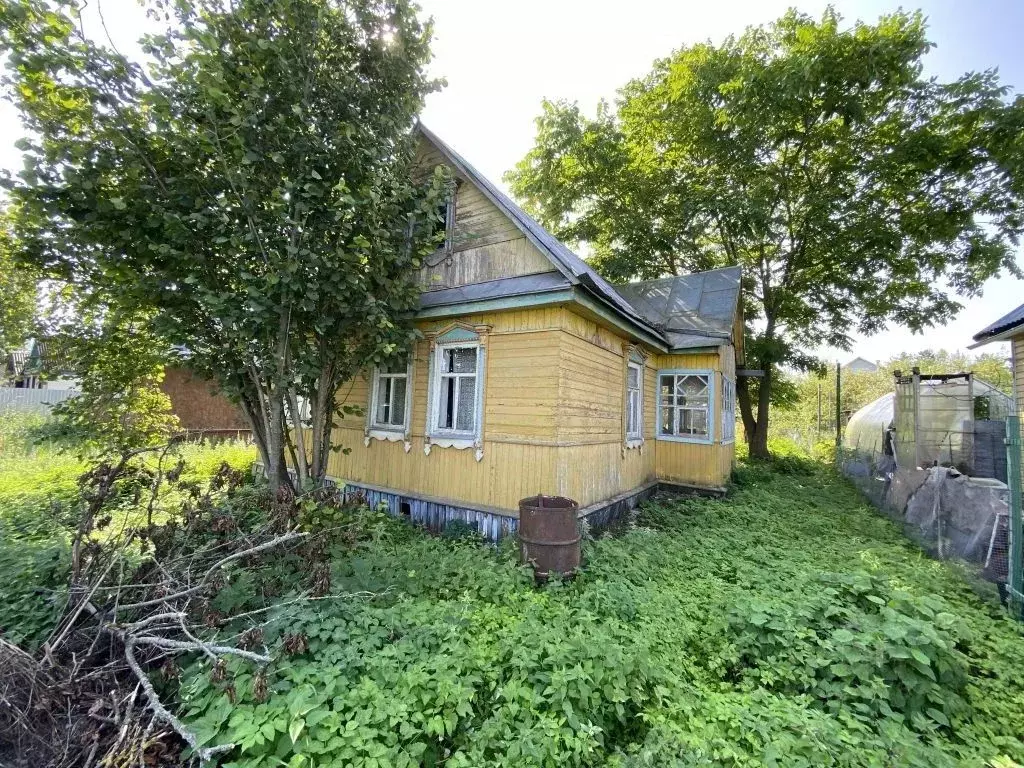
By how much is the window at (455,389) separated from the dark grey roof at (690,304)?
5128 mm

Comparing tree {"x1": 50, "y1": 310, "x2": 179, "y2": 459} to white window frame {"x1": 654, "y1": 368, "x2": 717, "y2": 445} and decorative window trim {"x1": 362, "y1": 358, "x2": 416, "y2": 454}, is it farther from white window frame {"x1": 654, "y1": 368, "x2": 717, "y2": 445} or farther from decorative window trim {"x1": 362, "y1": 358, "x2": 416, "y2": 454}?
white window frame {"x1": 654, "y1": 368, "x2": 717, "y2": 445}

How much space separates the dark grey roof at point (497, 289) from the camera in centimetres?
576

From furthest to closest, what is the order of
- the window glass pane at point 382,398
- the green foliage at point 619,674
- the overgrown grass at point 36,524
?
the window glass pane at point 382,398 < the overgrown grass at point 36,524 < the green foliage at point 619,674

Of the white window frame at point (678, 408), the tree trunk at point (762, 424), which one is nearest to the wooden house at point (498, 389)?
the white window frame at point (678, 408)

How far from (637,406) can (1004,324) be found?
256 inches

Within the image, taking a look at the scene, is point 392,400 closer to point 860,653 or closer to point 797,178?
point 860,653

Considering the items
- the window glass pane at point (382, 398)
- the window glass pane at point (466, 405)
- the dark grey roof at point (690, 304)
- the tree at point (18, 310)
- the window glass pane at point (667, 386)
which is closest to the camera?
the tree at point (18, 310)

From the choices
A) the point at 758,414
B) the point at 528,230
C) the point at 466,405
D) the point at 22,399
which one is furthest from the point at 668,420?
the point at 22,399

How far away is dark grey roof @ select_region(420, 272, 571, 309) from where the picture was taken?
5755mm

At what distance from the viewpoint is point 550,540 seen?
4.73m

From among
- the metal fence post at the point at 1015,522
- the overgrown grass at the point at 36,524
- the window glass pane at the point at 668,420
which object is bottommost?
the overgrown grass at the point at 36,524

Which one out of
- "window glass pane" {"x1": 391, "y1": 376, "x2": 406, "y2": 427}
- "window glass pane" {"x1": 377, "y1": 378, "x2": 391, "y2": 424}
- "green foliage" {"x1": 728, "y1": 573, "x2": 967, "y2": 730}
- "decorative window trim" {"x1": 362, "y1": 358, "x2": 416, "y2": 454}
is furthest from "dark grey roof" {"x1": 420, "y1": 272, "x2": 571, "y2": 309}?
"green foliage" {"x1": 728, "y1": 573, "x2": 967, "y2": 730}

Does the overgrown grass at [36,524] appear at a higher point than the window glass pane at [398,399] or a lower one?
lower

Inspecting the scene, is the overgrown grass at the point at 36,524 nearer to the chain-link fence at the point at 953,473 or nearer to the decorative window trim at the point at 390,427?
the decorative window trim at the point at 390,427
